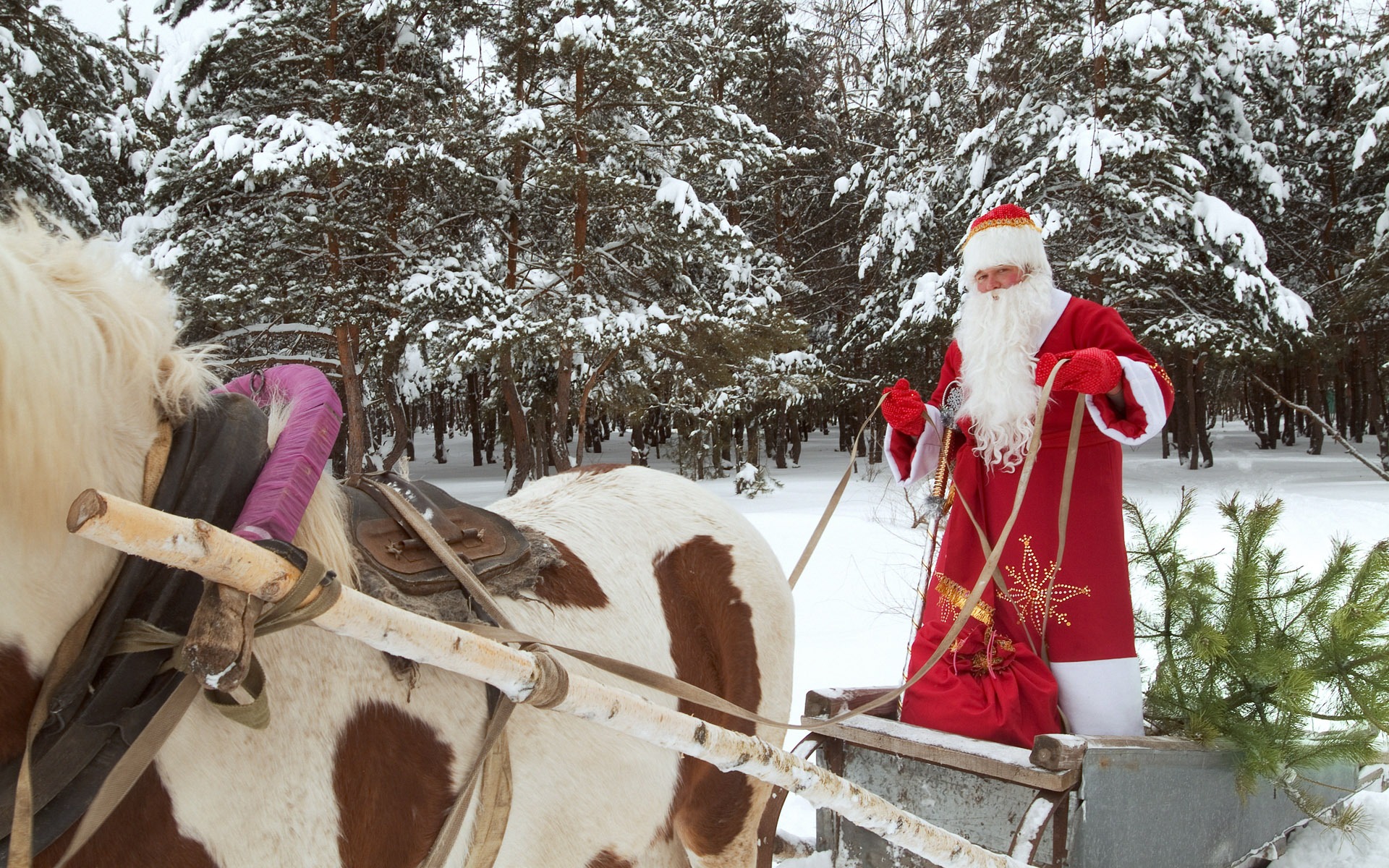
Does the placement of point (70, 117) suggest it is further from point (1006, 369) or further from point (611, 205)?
point (1006, 369)

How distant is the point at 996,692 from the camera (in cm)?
256

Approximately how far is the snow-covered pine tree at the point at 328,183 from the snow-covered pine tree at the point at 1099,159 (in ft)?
26.2

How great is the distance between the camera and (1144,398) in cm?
246

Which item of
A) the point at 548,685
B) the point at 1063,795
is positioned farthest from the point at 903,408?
the point at 548,685

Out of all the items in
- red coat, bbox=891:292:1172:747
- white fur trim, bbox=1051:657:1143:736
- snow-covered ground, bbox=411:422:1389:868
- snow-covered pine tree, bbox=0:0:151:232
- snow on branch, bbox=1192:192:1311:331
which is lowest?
snow-covered ground, bbox=411:422:1389:868

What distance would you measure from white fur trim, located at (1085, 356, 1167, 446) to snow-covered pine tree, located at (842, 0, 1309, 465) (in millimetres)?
11291

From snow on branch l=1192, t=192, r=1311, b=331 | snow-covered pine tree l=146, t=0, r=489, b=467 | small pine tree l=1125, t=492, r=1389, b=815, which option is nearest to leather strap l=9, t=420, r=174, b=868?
small pine tree l=1125, t=492, r=1389, b=815

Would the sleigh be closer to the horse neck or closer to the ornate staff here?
the ornate staff

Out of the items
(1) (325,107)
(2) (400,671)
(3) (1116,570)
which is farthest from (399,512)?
(1) (325,107)

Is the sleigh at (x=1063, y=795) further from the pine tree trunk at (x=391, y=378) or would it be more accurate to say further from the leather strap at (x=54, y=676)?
the pine tree trunk at (x=391, y=378)

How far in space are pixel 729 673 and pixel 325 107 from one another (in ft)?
43.3

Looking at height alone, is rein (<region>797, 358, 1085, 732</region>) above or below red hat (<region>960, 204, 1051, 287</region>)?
below

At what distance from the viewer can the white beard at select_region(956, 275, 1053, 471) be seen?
2730 millimetres

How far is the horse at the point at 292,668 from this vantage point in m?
1.06
